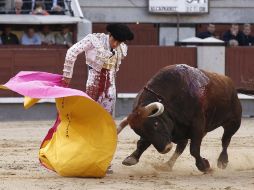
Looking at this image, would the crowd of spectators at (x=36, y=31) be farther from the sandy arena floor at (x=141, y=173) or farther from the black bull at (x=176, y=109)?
the black bull at (x=176, y=109)

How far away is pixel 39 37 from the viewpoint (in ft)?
46.6

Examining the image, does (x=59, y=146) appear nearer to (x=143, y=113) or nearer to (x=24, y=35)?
(x=143, y=113)

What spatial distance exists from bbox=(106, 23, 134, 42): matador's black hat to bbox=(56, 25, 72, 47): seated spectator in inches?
295

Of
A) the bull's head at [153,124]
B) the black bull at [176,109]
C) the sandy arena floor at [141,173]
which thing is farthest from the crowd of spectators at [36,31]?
the bull's head at [153,124]

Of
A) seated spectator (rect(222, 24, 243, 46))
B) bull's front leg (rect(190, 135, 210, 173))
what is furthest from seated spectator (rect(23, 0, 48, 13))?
bull's front leg (rect(190, 135, 210, 173))

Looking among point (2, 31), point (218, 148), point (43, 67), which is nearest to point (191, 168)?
point (218, 148)

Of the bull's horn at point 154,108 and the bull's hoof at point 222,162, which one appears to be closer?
the bull's horn at point 154,108

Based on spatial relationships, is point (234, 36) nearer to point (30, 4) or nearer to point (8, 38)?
point (30, 4)

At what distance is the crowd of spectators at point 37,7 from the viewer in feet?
47.3

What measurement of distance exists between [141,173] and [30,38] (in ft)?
23.7

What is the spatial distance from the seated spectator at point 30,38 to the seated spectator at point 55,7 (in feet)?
2.33

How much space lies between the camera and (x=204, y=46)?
14.4 m

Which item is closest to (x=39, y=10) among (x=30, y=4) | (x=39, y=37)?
(x=30, y=4)

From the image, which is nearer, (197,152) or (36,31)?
(197,152)
